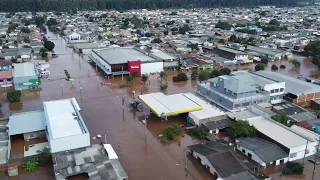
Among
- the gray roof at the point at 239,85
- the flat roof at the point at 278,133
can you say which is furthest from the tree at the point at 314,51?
the flat roof at the point at 278,133

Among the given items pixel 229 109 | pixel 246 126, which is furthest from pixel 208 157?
pixel 229 109

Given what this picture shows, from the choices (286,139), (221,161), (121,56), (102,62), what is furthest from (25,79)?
(286,139)

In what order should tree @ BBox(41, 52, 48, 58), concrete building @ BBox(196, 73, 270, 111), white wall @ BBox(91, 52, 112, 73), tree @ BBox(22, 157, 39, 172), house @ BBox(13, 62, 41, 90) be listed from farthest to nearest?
tree @ BBox(41, 52, 48, 58) < white wall @ BBox(91, 52, 112, 73) < house @ BBox(13, 62, 41, 90) < concrete building @ BBox(196, 73, 270, 111) < tree @ BBox(22, 157, 39, 172)

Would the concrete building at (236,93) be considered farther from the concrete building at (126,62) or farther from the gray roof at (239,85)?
the concrete building at (126,62)

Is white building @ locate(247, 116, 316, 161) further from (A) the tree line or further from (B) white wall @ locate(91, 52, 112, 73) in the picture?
(A) the tree line

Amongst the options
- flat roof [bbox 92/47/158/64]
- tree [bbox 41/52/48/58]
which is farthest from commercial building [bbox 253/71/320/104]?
tree [bbox 41/52/48/58]

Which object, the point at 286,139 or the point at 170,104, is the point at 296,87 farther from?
the point at 170,104
